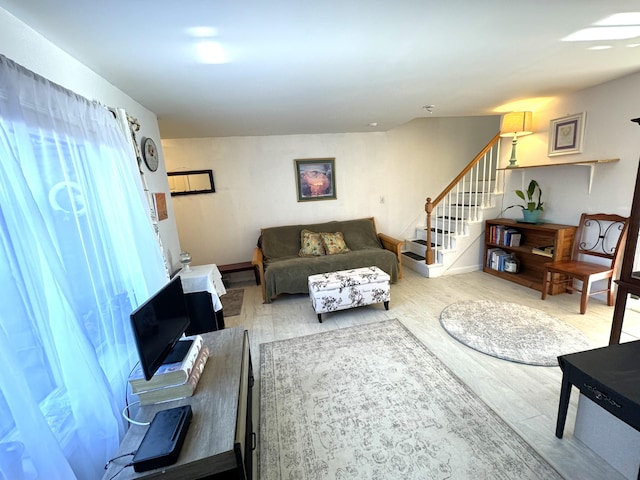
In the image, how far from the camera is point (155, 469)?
88 cm

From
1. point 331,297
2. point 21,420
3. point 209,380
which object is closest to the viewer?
point 21,420

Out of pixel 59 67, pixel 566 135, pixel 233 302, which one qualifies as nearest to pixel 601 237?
pixel 566 135

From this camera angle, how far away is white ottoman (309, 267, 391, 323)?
9.25 ft

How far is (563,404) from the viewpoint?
139cm

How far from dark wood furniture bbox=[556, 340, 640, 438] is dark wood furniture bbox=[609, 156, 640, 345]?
371 mm

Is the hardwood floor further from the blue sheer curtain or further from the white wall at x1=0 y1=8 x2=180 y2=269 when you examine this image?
the white wall at x1=0 y1=8 x2=180 y2=269

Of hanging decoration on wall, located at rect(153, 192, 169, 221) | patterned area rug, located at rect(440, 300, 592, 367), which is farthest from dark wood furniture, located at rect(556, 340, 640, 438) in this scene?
hanging decoration on wall, located at rect(153, 192, 169, 221)

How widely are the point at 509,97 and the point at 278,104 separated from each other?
2518mm

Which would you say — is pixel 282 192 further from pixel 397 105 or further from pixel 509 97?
pixel 509 97

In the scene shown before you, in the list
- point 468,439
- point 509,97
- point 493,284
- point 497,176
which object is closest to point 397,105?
point 509,97

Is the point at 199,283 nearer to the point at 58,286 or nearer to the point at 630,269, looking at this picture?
the point at 58,286

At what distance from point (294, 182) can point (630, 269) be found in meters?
3.76

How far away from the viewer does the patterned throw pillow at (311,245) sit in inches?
157

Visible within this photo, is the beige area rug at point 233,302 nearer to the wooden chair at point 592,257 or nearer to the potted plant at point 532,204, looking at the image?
the wooden chair at point 592,257
